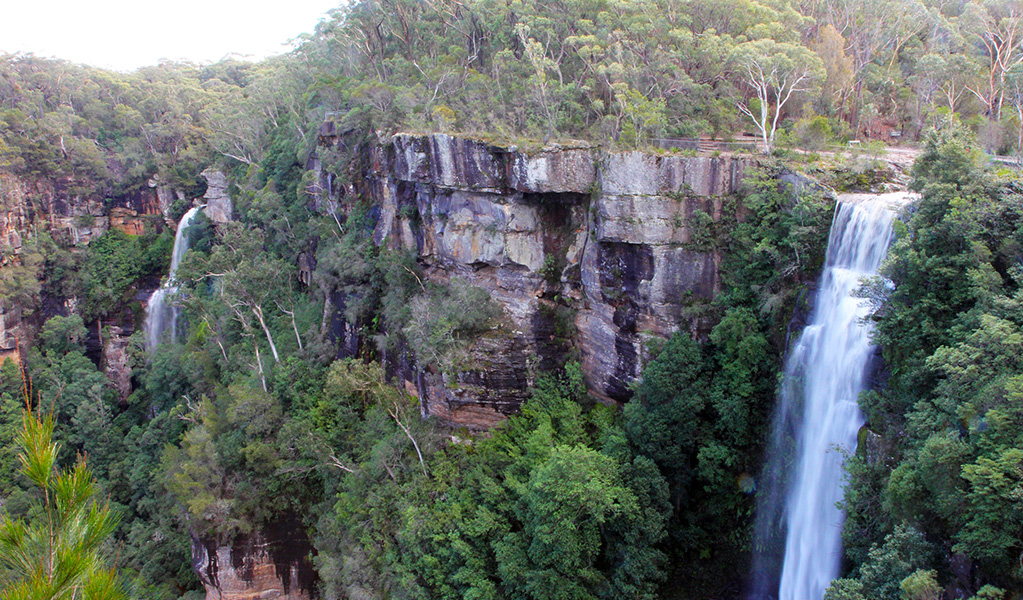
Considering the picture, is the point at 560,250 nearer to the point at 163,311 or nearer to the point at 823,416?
the point at 823,416

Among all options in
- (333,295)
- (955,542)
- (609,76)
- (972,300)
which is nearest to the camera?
(955,542)

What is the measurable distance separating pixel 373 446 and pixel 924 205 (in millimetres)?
16463

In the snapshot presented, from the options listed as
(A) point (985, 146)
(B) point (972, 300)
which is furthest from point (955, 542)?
(A) point (985, 146)

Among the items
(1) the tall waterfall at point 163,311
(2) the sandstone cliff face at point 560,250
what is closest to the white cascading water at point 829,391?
(2) the sandstone cliff face at point 560,250

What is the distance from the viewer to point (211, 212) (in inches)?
1496

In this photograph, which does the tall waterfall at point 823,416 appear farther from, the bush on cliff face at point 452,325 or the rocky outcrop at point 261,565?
the rocky outcrop at point 261,565

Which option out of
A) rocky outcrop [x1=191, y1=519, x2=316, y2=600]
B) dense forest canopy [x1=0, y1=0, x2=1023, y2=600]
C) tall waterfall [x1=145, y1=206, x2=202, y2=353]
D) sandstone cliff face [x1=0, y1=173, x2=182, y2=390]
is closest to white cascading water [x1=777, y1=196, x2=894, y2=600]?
dense forest canopy [x1=0, y1=0, x2=1023, y2=600]

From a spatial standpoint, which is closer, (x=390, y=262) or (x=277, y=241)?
(x=390, y=262)

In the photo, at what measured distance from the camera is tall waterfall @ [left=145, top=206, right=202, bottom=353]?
35531mm

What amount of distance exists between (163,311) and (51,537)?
36859 millimetres

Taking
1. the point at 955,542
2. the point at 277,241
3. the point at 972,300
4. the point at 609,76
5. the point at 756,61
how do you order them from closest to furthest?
1. the point at 955,542
2. the point at 972,300
3. the point at 756,61
4. the point at 609,76
5. the point at 277,241

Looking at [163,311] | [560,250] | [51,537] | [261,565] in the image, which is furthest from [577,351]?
[163,311]

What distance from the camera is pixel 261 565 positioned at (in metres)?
20.6

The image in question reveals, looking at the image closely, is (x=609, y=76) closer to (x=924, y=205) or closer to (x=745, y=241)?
(x=745, y=241)
